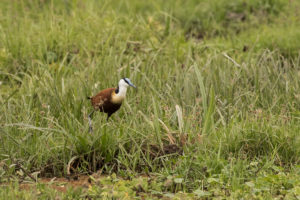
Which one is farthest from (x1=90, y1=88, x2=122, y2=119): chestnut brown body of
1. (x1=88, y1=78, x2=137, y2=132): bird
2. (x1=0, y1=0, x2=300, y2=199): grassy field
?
(x1=0, y1=0, x2=300, y2=199): grassy field

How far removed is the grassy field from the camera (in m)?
→ 4.14

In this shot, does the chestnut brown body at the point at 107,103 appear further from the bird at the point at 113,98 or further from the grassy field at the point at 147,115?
the grassy field at the point at 147,115

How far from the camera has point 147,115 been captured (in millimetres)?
5215

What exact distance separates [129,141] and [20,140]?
93 centimetres

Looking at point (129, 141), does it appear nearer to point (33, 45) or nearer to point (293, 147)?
point (293, 147)

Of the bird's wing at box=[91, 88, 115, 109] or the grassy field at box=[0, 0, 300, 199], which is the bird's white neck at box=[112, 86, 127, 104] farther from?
the grassy field at box=[0, 0, 300, 199]

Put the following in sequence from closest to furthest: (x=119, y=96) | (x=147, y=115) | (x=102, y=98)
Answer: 1. (x=119, y=96)
2. (x=102, y=98)
3. (x=147, y=115)

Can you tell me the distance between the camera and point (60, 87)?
5801mm

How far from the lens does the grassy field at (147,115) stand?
414 centimetres

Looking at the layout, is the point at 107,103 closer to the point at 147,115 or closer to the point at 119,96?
the point at 119,96

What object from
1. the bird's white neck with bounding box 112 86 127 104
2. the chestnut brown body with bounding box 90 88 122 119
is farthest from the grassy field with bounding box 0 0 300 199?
the bird's white neck with bounding box 112 86 127 104

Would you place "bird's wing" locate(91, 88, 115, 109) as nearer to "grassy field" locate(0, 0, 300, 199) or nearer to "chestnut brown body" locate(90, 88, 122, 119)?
"chestnut brown body" locate(90, 88, 122, 119)

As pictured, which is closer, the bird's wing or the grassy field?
the grassy field

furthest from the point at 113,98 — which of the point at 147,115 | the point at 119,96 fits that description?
the point at 147,115
